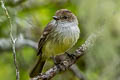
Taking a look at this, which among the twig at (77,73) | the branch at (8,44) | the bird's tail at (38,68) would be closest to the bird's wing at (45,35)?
the bird's tail at (38,68)

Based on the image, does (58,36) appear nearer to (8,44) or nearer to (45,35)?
(45,35)

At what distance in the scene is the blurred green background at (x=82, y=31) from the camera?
199 inches

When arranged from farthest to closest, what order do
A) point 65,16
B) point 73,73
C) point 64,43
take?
point 73,73, point 65,16, point 64,43

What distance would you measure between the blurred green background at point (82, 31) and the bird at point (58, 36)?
0.63ft

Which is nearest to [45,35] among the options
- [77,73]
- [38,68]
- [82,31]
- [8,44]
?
[38,68]

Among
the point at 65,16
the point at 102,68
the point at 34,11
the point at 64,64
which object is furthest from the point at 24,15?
the point at 64,64

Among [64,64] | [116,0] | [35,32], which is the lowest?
[35,32]

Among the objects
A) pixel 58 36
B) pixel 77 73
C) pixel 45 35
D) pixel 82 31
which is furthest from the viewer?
pixel 82 31

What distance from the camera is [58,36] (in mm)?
5320

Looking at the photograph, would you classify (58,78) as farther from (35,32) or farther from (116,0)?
(116,0)

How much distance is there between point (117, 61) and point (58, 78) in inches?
36.2

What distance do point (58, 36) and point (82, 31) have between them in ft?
3.18

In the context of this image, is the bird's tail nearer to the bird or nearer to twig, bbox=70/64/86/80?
the bird

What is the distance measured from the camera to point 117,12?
5145 mm
